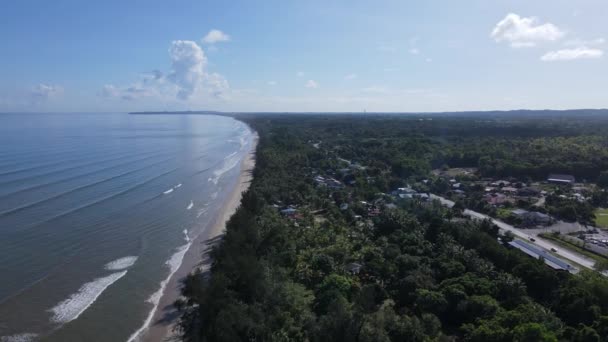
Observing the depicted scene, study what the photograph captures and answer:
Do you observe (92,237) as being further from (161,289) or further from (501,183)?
(501,183)

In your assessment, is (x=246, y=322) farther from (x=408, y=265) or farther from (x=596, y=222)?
(x=596, y=222)

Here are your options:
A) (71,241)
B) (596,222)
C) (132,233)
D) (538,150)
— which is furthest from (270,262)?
(538,150)

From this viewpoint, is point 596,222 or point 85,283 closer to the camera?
point 85,283

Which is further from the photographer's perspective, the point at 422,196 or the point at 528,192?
the point at 528,192

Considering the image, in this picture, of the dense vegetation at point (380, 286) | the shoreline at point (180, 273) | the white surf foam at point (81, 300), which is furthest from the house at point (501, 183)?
the white surf foam at point (81, 300)

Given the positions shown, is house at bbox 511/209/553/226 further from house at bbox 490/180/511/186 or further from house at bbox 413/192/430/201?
house at bbox 490/180/511/186

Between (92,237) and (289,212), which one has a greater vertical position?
(289,212)

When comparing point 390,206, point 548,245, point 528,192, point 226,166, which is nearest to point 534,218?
point 548,245

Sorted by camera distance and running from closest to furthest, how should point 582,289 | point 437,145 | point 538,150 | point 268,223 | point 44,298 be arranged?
1. point 582,289
2. point 44,298
3. point 268,223
4. point 538,150
5. point 437,145
